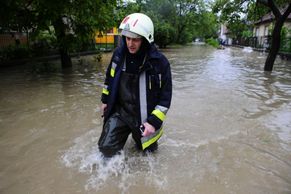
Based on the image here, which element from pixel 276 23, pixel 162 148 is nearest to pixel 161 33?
pixel 276 23

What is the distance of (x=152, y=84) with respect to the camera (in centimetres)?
322

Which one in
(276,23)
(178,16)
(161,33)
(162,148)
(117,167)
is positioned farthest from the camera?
(178,16)

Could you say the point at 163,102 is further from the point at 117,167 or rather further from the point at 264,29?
the point at 264,29

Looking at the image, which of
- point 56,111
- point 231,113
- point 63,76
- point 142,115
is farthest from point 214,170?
point 63,76

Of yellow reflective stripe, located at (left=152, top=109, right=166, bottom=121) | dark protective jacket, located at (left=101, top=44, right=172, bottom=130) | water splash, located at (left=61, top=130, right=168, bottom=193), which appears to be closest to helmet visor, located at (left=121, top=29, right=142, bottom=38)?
dark protective jacket, located at (left=101, top=44, right=172, bottom=130)

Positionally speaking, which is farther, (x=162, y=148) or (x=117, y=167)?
(x=162, y=148)

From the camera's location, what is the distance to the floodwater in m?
3.31

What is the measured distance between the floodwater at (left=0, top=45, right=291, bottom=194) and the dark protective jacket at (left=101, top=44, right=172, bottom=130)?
76cm

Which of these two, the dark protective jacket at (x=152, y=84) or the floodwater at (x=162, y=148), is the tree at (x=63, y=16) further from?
the dark protective jacket at (x=152, y=84)

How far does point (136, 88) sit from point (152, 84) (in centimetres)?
19

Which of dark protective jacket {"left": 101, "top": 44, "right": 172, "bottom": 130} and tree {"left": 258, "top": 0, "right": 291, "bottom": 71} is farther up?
tree {"left": 258, "top": 0, "right": 291, "bottom": 71}

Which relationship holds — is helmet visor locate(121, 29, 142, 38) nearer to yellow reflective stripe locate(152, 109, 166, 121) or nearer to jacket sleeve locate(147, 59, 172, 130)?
jacket sleeve locate(147, 59, 172, 130)

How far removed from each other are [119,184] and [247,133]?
2.65 meters

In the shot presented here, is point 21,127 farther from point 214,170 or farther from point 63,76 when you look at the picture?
point 63,76
